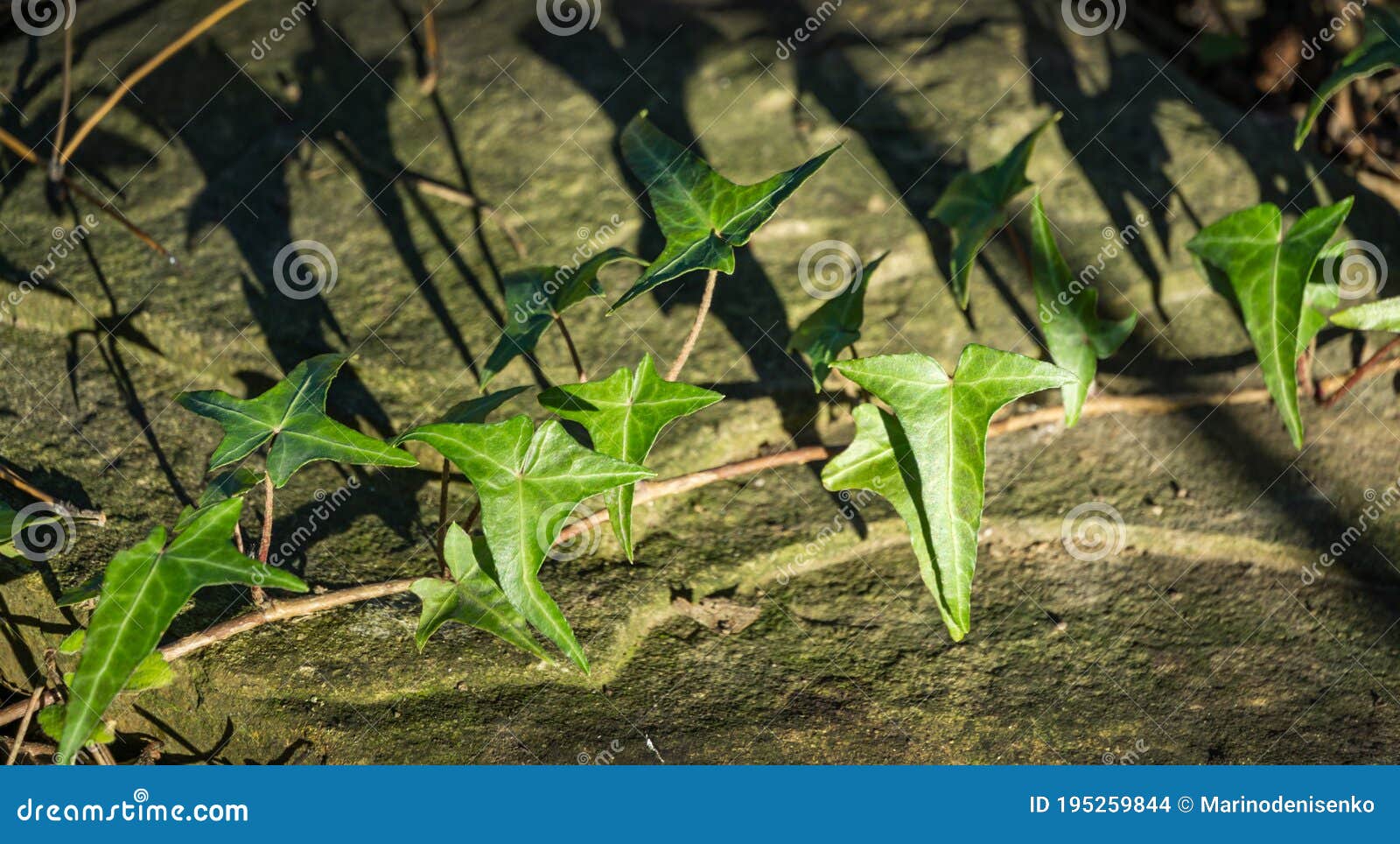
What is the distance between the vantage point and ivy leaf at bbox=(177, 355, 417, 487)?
1394 millimetres

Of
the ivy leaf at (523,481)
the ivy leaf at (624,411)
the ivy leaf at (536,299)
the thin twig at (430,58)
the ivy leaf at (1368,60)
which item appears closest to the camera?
the ivy leaf at (523,481)

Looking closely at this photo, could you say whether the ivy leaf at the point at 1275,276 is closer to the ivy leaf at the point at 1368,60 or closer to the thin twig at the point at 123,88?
the ivy leaf at the point at 1368,60

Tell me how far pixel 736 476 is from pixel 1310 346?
3.48ft

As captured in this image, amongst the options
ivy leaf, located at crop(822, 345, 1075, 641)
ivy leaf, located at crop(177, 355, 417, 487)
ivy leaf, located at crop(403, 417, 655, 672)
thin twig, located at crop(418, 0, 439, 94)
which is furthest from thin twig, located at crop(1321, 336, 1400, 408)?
thin twig, located at crop(418, 0, 439, 94)

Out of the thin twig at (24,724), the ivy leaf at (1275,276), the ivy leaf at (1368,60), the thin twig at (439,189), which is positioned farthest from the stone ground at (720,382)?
the ivy leaf at (1368,60)

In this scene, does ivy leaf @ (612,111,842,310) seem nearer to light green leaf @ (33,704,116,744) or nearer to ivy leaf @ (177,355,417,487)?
ivy leaf @ (177,355,417,487)

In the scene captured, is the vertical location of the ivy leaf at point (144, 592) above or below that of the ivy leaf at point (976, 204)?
below

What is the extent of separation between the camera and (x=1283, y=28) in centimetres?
282

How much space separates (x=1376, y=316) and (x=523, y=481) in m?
1.37

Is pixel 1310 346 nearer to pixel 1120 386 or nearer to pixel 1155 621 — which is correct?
pixel 1120 386

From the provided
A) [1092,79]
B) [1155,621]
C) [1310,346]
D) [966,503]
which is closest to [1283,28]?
[1092,79]

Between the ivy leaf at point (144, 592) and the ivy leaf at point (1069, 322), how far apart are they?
1279 mm

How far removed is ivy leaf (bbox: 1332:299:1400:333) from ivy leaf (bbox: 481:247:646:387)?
114 cm

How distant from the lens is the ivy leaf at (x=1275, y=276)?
63.8 inches
